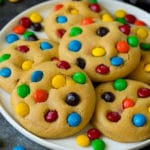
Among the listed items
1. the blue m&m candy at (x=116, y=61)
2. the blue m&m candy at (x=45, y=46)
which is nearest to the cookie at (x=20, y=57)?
the blue m&m candy at (x=45, y=46)

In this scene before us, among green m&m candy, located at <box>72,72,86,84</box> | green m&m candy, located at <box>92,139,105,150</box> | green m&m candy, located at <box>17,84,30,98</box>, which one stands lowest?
green m&m candy, located at <box>92,139,105,150</box>

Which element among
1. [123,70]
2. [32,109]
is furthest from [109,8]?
[32,109]

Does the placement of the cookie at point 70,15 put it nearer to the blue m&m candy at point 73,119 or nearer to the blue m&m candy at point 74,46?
the blue m&m candy at point 74,46

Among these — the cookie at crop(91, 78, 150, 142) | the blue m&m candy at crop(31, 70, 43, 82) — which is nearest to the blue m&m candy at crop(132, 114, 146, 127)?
the cookie at crop(91, 78, 150, 142)

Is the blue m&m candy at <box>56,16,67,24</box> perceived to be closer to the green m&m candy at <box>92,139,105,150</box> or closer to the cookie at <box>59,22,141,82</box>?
the cookie at <box>59,22,141,82</box>

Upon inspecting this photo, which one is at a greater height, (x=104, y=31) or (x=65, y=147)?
(x=104, y=31)

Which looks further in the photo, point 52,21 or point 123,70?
point 52,21

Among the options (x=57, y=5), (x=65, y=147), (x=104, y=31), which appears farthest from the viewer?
(x=57, y=5)

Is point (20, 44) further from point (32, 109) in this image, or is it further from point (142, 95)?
point (142, 95)
